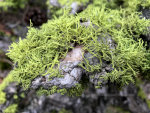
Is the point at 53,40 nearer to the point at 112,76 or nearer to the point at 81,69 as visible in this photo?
A: the point at 81,69

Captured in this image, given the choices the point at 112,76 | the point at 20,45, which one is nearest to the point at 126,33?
the point at 112,76

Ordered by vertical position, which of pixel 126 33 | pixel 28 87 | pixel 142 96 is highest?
pixel 126 33

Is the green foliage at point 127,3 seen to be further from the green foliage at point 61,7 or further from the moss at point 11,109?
the moss at point 11,109

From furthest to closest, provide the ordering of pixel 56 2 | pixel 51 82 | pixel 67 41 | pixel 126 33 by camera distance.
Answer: pixel 56 2
pixel 126 33
pixel 67 41
pixel 51 82

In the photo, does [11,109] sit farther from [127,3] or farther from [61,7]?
[127,3]

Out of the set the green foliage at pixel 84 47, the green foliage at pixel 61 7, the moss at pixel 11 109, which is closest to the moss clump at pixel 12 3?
the green foliage at pixel 61 7

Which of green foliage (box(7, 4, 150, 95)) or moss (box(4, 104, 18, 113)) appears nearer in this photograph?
green foliage (box(7, 4, 150, 95))

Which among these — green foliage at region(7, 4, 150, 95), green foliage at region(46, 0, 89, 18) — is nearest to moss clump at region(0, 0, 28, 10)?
green foliage at region(46, 0, 89, 18)

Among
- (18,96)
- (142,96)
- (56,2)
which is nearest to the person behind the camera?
(56,2)

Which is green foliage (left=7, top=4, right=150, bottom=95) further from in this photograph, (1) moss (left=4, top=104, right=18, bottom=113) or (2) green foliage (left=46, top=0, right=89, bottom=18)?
(1) moss (left=4, top=104, right=18, bottom=113)
